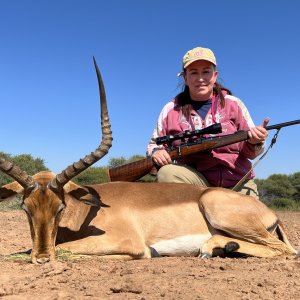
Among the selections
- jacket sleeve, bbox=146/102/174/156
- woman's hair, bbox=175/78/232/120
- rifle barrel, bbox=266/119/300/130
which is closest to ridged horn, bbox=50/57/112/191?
jacket sleeve, bbox=146/102/174/156

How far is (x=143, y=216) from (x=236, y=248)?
1.17m

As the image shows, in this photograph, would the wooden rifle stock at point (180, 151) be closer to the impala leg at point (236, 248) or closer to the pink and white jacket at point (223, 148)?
the pink and white jacket at point (223, 148)

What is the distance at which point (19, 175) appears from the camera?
4.94 m

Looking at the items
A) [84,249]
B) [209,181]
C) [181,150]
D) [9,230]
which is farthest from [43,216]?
[9,230]

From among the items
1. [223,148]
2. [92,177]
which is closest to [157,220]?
[223,148]

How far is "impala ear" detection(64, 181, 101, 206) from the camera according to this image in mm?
5340

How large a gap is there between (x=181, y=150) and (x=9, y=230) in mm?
3951

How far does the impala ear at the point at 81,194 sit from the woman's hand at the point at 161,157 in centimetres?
127

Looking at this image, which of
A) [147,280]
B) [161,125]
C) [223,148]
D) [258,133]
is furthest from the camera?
[161,125]

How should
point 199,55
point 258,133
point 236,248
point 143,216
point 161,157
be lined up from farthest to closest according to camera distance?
point 199,55, point 161,157, point 258,133, point 143,216, point 236,248

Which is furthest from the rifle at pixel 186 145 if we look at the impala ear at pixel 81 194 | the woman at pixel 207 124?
the impala ear at pixel 81 194

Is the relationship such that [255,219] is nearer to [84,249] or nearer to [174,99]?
[84,249]

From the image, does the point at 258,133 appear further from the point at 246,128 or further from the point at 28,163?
the point at 28,163

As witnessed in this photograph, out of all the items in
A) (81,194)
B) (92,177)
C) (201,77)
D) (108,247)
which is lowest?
(108,247)
